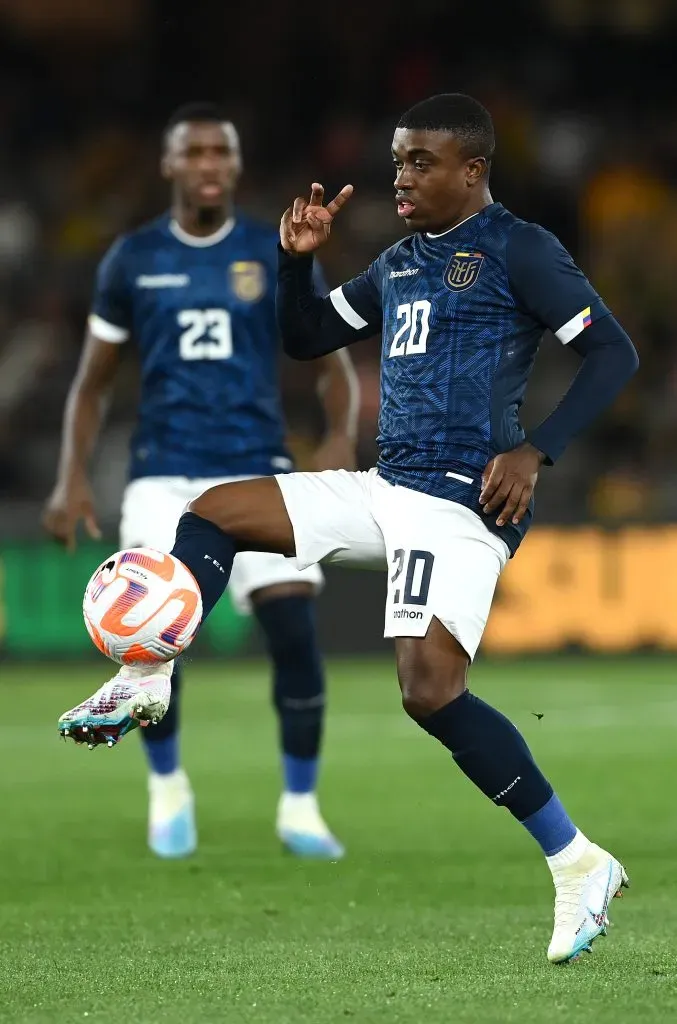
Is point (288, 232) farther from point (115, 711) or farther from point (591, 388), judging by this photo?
point (115, 711)

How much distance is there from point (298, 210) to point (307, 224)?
0.04 meters

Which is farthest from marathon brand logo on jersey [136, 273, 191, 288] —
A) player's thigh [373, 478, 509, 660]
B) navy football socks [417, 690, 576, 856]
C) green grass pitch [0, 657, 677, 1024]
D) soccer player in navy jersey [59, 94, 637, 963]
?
navy football socks [417, 690, 576, 856]

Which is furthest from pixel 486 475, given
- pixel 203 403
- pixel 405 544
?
pixel 203 403

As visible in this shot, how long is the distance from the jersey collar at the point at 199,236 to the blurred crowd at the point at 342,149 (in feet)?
20.8

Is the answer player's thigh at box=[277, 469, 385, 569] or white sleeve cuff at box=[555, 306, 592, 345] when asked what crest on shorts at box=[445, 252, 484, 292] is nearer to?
white sleeve cuff at box=[555, 306, 592, 345]

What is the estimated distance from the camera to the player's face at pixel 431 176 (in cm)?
466

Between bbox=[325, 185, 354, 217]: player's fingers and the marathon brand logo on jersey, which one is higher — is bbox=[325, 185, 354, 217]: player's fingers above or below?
above

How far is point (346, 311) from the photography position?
16.5ft

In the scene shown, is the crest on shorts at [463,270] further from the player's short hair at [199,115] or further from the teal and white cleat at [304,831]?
the teal and white cleat at [304,831]

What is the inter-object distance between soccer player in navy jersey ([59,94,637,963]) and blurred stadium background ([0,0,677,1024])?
1.52 ft

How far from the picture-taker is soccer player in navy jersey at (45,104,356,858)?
6.30 metres

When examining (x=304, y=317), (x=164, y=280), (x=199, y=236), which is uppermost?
(x=304, y=317)

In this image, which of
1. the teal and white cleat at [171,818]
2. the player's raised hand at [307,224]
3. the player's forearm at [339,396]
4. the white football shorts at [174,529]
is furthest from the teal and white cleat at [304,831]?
the player's raised hand at [307,224]

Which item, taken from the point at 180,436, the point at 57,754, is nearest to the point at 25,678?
the point at 57,754
